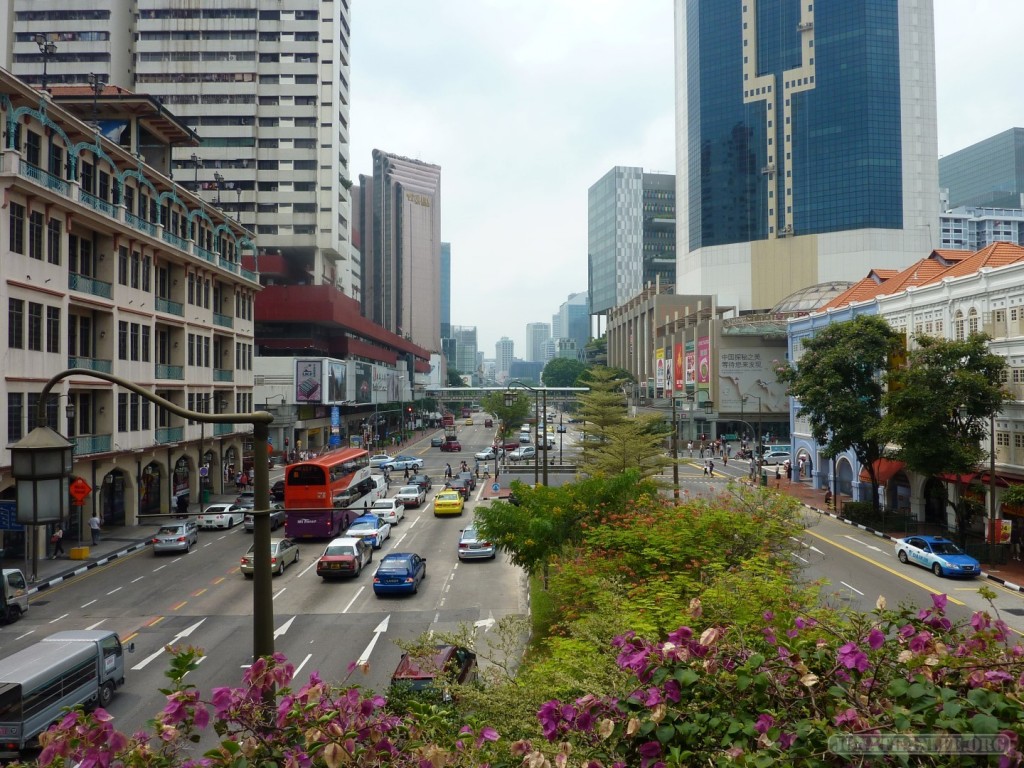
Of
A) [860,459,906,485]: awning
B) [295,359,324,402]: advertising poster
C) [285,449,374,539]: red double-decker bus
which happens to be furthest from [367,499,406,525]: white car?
[295,359,324,402]: advertising poster

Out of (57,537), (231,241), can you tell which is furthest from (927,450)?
(231,241)

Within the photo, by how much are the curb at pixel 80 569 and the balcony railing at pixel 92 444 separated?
4848 millimetres

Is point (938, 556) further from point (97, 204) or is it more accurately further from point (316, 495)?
point (97, 204)

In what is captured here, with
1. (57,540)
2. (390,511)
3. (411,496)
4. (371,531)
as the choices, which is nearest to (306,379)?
(411,496)

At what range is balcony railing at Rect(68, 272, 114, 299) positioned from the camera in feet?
110

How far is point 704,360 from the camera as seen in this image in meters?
89.6

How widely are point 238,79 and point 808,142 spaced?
86.0 meters

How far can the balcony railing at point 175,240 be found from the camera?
42412mm

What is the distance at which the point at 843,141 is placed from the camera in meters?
114

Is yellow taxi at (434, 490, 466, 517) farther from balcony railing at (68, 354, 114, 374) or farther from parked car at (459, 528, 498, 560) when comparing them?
balcony railing at (68, 354, 114, 374)

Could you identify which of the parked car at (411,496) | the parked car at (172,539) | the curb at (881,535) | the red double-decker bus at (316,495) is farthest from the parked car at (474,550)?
the parked car at (411,496)

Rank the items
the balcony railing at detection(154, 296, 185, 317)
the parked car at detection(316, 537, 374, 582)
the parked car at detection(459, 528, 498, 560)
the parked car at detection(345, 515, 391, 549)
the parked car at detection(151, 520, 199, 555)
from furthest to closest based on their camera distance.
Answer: the balcony railing at detection(154, 296, 185, 317) < the parked car at detection(345, 515, 391, 549) < the parked car at detection(151, 520, 199, 555) < the parked car at detection(459, 528, 498, 560) < the parked car at detection(316, 537, 374, 582)

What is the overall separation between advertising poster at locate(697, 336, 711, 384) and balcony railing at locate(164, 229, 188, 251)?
61.7 metres

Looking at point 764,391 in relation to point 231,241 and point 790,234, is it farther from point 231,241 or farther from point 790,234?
point 231,241
